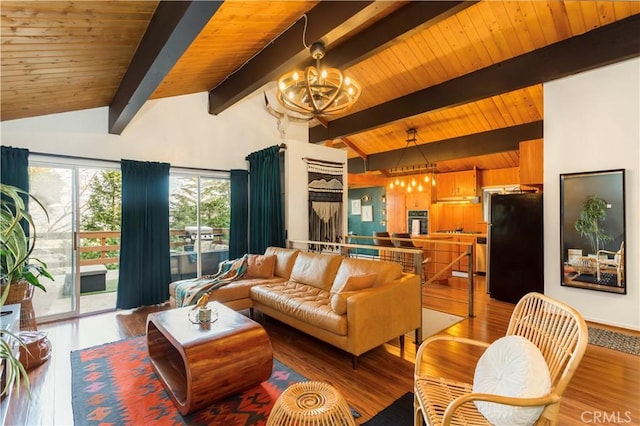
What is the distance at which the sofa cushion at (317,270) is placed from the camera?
3.57 meters

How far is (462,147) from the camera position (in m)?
6.18

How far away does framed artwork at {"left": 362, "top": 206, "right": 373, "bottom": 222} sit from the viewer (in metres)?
9.55

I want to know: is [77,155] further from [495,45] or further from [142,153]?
[495,45]

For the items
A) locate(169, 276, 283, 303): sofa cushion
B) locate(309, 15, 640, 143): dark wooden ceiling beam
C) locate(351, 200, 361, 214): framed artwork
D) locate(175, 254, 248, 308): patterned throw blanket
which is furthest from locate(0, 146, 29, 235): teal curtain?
locate(351, 200, 361, 214): framed artwork

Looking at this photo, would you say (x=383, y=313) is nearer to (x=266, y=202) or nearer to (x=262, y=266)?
(x=262, y=266)

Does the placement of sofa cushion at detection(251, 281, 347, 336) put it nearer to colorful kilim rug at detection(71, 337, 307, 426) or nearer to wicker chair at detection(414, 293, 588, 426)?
→ colorful kilim rug at detection(71, 337, 307, 426)

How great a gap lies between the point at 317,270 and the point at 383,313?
43.4 inches

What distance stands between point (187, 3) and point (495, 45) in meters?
3.67

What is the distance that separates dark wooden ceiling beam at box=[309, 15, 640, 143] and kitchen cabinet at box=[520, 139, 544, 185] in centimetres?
102

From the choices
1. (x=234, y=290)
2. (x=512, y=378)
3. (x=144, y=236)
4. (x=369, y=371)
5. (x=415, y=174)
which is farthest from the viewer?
(x=415, y=174)

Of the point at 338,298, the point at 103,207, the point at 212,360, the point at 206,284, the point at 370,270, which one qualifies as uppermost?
the point at 103,207

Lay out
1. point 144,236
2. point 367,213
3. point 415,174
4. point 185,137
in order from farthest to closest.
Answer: point 367,213, point 415,174, point 185,137, point 144,236

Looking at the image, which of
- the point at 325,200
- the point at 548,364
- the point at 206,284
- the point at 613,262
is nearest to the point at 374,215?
the point at 325,200

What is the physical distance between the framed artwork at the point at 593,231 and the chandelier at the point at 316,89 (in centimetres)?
305
